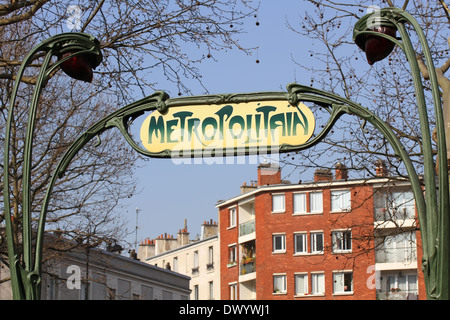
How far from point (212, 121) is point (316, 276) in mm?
53069

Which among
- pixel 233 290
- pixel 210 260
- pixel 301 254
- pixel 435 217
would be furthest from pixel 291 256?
pixel 435 217

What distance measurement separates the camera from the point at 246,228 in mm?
64938

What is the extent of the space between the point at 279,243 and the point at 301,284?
3248mm

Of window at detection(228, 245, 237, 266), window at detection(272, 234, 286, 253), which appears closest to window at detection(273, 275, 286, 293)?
window at detection(272, 234, 286, 253)

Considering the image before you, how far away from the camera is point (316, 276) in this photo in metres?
59.5

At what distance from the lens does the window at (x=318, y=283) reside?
58938 mm

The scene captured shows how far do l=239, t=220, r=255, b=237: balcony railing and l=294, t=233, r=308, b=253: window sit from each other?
4.26 metres

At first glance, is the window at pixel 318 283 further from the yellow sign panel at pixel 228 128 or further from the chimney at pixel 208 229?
the yellow sign panel at pixel 228 128

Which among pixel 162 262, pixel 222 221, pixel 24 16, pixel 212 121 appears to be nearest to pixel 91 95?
pixel 24 16

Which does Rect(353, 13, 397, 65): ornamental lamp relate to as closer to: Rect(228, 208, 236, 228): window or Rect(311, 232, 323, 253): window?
Rect(311, 232, 323, 253): window

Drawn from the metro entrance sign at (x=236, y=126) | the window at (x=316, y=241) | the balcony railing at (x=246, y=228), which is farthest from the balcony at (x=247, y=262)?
the metro entrance sign at (x=236, y=126)

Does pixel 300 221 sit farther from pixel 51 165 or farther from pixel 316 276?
pixel 51 165

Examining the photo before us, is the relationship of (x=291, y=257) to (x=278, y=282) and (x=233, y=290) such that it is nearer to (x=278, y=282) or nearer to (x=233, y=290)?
(x=278, y=282)
